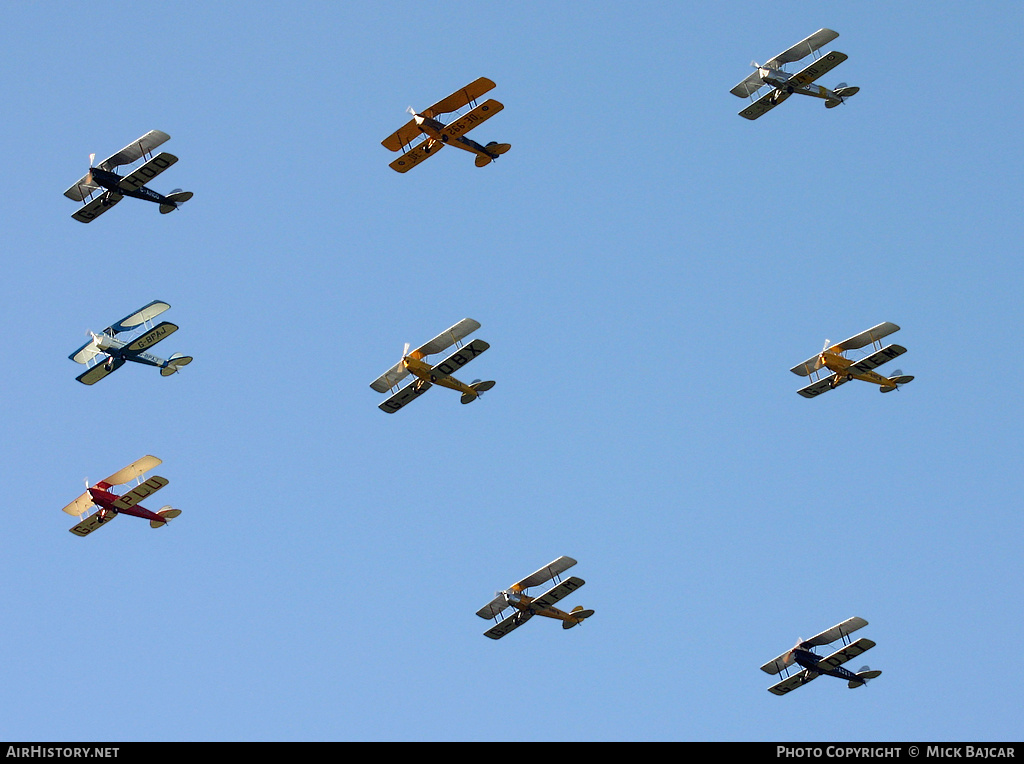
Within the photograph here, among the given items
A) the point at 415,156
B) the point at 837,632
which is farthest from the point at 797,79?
the point at 837,632

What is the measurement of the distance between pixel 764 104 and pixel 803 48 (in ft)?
13.1

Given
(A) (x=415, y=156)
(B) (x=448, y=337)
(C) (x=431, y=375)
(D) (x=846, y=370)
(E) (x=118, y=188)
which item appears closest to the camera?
(B) (x=448, y=337)

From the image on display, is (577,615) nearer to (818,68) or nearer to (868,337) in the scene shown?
(868,337)

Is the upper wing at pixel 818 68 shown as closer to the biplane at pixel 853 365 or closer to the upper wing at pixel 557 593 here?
the biplane at pixel 853 365

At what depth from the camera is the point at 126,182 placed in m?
74.1

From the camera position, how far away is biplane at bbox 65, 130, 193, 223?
73.1 m

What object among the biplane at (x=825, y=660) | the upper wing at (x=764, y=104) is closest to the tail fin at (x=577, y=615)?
the biplane at (x=825, y=660)

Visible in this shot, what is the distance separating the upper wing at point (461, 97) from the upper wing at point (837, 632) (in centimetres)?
3507

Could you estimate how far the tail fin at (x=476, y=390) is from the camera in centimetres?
7381

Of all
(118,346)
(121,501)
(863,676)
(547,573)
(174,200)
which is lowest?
(863,676)
